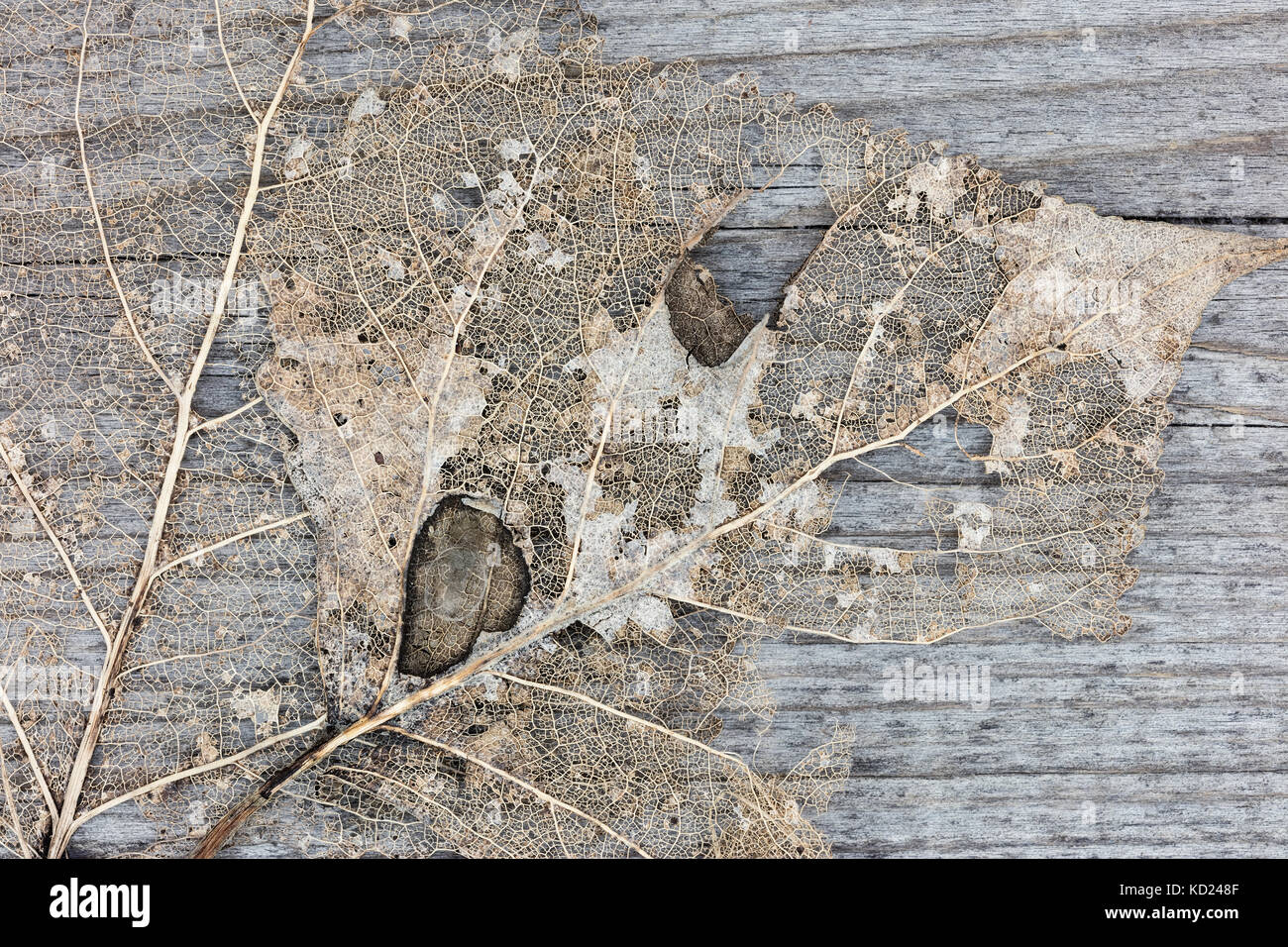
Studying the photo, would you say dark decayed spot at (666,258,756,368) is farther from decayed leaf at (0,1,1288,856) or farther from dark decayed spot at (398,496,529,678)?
dark decayed spot at (398,496,529,678)

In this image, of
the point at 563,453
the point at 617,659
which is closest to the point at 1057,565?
the point at 617,659

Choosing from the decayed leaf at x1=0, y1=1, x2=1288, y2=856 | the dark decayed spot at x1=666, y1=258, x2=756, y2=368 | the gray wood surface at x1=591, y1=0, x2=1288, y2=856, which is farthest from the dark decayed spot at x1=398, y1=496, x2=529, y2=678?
the gray wood surface at x1=591, y1=0, x2=1288, y2=856

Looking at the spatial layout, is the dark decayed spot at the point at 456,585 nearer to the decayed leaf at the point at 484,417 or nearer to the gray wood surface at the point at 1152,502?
the decayed leaf at the point at 484,417

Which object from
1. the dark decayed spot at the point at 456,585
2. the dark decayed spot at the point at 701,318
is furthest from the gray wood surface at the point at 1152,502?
the dark decayed spot at the point at 456,585

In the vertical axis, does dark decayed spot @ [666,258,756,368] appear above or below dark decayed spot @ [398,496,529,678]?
above

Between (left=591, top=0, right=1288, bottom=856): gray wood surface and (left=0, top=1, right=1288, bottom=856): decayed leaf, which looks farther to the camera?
(left=591, top=0, right=1288, bottom=856): gray wood surface
